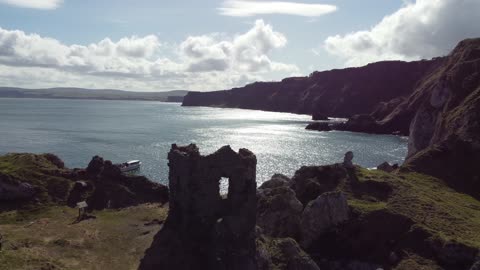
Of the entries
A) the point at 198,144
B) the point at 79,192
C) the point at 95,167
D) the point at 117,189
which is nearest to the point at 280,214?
the point at 117,189

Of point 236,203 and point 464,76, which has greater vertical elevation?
point 464,76

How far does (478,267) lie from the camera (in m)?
43.6

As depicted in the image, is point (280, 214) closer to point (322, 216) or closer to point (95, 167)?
point (322, 216)

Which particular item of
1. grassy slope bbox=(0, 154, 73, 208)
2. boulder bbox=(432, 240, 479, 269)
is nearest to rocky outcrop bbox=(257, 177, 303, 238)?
boulder bbox=(432, 240, 479, 269)

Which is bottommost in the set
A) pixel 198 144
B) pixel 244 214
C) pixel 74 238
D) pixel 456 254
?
pixel 456 254

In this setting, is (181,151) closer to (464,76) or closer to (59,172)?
(59,172)

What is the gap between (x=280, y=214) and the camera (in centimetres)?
5953

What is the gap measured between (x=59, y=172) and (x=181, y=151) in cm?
2389

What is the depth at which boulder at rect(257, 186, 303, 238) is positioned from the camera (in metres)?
59.1

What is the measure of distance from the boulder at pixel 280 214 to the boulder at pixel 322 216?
3.64ft

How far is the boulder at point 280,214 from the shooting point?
5909cm

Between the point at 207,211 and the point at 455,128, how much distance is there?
7315cm

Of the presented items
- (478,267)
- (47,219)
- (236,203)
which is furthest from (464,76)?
(47,219)

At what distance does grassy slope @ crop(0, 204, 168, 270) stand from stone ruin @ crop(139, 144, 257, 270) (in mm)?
2767
